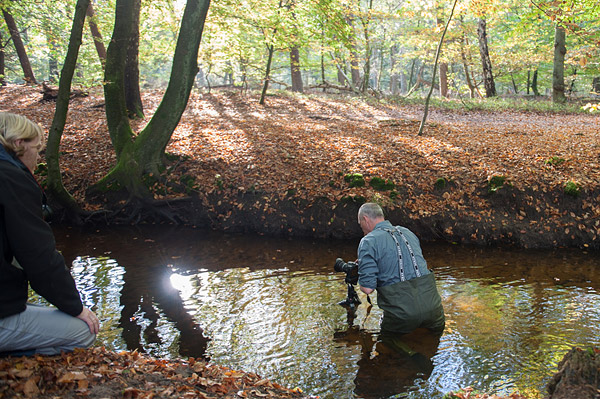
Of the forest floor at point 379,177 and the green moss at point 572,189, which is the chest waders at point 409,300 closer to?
the forest floor at point 379,177

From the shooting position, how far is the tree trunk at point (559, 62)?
1922 cm

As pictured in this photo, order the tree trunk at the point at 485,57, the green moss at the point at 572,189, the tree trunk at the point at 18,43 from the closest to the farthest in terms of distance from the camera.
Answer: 1. the green moss at the point at 572,189
2. the tree trunk at the point at 18,43
3. the tree trunk at the point at 485,57

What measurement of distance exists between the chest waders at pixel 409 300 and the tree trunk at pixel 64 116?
8.08 metres

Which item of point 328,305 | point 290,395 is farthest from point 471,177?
point 290,395

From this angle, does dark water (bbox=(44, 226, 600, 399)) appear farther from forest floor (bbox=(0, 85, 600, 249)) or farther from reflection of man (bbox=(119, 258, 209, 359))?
forest floor (bbox=(0, 85, 600, 249))

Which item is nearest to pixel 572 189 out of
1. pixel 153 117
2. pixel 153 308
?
pixel 153 308

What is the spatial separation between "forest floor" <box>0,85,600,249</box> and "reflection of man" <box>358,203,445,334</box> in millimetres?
4742

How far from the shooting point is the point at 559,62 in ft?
63.7

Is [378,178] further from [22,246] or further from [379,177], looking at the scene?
[22,246]

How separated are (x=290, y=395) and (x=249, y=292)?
3.23 m

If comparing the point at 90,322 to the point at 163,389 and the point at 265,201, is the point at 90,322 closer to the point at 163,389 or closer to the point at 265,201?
the point at 163,389

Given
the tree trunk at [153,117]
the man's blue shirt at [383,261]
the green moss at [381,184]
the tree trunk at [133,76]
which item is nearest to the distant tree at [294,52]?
the tree trunk at [133,76]

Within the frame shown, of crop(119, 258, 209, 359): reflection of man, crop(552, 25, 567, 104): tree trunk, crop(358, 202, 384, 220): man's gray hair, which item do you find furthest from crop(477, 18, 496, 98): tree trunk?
crop(119, 258, 209, 359): reflection of man

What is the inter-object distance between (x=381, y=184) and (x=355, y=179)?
2.18 ft
